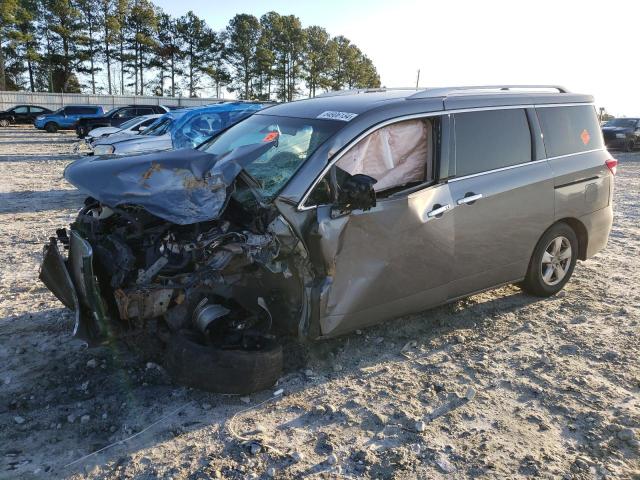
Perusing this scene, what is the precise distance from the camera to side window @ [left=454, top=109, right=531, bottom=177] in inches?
169

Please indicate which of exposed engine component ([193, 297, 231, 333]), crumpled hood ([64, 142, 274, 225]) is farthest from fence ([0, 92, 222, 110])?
exposed engine component ([193, 297, 231, 333])

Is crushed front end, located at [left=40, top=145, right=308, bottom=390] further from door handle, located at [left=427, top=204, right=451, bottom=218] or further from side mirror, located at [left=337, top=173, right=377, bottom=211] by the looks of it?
door handle, located at [left=427, top=204, right=451, bottom=218]

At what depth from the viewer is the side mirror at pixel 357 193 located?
3.47 metres

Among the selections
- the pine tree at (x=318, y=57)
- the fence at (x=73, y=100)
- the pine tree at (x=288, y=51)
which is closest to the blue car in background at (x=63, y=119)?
the fence at (x=73, y=100)

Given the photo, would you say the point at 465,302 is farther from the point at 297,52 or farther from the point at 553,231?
the point at 297,52

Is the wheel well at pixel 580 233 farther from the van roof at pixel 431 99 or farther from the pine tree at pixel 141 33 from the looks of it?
the pine tree at pixel 141 33

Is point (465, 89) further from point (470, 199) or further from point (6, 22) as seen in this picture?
point (6, 22)

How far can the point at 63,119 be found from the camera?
30969mm

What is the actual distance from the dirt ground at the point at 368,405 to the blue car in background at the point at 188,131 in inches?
271

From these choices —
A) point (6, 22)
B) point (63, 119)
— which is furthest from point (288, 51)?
point (63, 119)

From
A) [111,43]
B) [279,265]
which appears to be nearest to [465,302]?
[279,265]

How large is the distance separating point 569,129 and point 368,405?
347 centimetres

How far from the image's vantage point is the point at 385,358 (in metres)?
4.10

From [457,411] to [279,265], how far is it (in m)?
1.51
